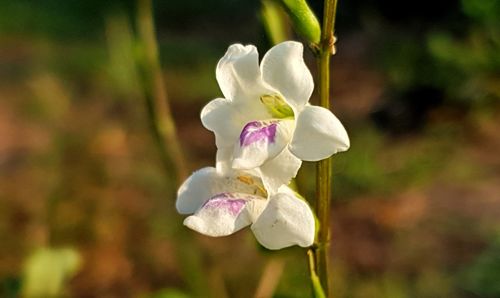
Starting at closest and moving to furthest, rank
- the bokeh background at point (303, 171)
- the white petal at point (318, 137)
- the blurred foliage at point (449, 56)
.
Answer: the white petal at point (318, 137)
the bokeh background at point (303, 171)
the blurred foliage at point (449, 56)

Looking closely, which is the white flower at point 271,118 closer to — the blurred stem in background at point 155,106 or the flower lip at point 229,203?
the flower lip at point 229,203

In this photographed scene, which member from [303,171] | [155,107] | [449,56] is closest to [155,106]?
[155,107]

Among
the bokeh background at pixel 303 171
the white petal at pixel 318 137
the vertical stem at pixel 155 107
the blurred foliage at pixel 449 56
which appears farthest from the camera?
the blurred foliage at pixel 449 56

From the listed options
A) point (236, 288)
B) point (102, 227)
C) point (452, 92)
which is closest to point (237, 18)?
point (452, 92)

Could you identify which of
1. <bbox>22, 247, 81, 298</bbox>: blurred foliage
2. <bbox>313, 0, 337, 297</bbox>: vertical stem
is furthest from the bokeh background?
<bbox>313, 0, 337, 297</bbox>: vertical stem

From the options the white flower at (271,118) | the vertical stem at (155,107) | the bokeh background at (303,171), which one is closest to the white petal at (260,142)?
the white flower at (271,118)

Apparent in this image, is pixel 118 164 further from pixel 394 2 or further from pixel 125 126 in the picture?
pixel 394 2
